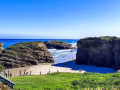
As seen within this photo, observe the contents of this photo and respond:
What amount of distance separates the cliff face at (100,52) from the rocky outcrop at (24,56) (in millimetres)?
12822

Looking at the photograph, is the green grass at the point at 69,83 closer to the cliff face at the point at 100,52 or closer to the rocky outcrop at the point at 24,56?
the cliff face at the point at 100,52

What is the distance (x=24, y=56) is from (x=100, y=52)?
984 inches

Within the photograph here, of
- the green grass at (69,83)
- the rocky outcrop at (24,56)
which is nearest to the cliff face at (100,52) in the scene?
the rocky outcrop at (24,56)

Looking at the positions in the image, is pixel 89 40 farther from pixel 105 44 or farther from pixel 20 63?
pixel 20 63

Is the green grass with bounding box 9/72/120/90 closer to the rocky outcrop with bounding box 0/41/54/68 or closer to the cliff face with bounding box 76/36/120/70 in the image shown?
the cliff face with bounding box 76/36/120/70

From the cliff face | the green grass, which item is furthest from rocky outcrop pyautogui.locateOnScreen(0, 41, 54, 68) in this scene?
the green grass

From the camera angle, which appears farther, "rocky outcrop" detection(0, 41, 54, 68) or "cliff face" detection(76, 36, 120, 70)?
"rocky outcrop" detection(0, 41, 54, 68)

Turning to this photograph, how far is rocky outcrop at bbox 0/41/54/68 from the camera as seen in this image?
3214 cm

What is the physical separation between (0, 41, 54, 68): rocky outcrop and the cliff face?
12822 mm

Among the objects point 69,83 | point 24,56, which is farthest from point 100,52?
point 24,56

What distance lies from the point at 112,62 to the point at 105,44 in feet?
18.7

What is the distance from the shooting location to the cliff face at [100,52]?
2956 cm

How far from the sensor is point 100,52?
106 feet

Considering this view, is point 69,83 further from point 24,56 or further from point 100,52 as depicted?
point 24,56
